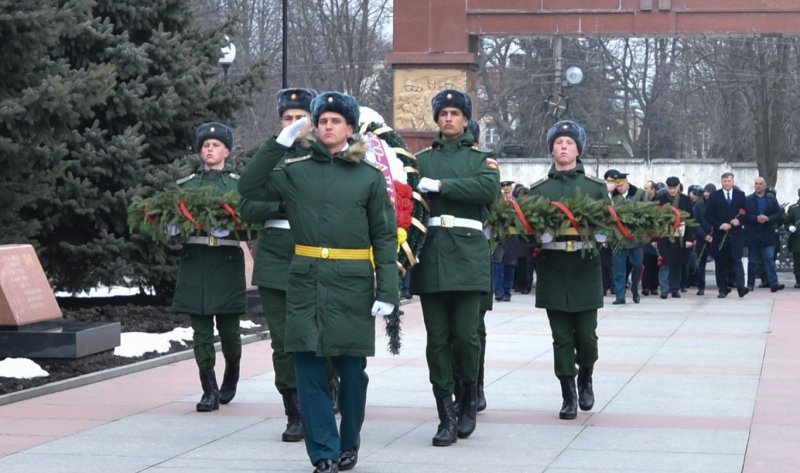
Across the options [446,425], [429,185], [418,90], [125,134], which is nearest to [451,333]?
[446,425]

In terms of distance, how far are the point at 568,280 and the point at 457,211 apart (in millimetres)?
1224

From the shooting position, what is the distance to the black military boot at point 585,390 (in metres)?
10.2

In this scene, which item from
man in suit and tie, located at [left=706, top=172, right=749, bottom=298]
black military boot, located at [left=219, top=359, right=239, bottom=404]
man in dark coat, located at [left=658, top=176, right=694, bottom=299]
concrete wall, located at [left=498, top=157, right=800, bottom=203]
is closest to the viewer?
black military boot, located at [left=219, top=359, right=239, bottom=404]

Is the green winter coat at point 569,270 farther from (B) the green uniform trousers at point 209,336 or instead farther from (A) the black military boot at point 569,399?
(B) the green uniform trousers at point 209,336

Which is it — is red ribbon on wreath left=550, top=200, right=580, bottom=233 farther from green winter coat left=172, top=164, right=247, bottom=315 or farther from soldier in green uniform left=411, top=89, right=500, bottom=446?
green winter coat left=172, top=164, right=247, bottom=315

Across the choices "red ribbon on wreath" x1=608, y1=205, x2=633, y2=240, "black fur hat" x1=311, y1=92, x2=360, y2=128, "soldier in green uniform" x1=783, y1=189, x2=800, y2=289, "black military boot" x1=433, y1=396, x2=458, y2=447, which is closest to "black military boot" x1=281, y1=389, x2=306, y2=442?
"black military boot" x1=433, y1=396, x2=458, y2=447

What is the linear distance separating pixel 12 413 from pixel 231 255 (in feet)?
5.91

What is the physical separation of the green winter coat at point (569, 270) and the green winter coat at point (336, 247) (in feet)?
7.91

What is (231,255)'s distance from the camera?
10289 millimetres

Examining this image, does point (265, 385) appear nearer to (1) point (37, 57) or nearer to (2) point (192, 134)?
(1) point (37, 57)

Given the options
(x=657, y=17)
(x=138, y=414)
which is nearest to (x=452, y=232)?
(x=138, y=414)

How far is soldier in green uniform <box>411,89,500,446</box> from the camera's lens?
884 centimetres

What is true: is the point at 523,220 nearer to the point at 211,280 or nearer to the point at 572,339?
the point at 572,339

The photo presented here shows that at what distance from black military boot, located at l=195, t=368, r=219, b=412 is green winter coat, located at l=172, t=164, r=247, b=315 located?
0.44 metres
